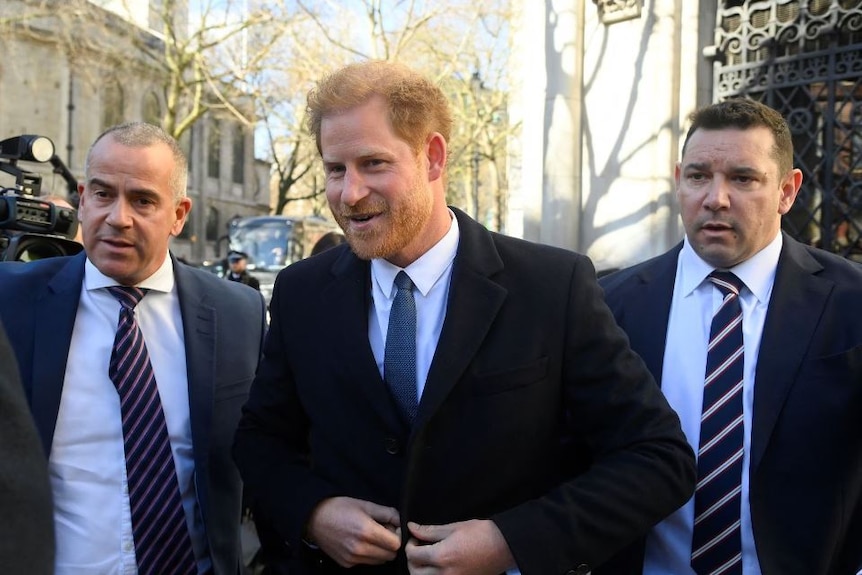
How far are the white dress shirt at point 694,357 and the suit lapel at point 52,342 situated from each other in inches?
71.4

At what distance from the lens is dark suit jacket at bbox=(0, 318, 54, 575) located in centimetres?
125

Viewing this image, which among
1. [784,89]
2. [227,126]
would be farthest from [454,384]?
[227,126]

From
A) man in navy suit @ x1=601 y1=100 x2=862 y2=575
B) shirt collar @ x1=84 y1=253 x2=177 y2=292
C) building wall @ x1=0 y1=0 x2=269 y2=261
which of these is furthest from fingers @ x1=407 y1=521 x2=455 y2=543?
building wall @ x1=0 y1=0 x2=269 y2=261

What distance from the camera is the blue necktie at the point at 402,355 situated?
78.7 inches

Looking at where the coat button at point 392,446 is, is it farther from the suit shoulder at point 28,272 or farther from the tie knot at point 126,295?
the suit shoulder at point 28,272

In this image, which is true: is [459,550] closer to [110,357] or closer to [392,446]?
[392,446]

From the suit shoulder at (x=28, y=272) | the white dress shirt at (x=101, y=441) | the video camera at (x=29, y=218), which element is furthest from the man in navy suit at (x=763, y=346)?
the video camera at (x=29, y=218)

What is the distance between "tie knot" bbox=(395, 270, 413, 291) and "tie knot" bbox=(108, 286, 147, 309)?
979 millimetres

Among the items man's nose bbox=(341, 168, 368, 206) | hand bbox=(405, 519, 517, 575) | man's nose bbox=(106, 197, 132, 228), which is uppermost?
man's nose bbox=(341, 168, 368, 206)

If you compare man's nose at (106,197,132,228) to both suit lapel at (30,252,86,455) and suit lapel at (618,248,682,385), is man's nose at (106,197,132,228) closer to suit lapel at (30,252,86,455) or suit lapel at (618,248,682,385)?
suit lapel at (30,252,86,455)

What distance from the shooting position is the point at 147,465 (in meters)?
2.44

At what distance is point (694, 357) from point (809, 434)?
393mm

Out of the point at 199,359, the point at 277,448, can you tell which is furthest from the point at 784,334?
the point at 199,359

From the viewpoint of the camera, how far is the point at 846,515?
2234 millimetres
